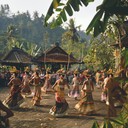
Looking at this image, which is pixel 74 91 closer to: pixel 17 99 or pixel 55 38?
pixel 17 99

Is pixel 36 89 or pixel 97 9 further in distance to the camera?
pixel 36 89

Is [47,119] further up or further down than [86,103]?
further down

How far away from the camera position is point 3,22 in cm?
13012

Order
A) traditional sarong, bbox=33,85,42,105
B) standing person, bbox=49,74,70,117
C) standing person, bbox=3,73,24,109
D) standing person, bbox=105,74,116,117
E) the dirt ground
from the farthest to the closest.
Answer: traditional sarong, bbox=33,85,42,105 < standing person, bbox=3,73,24,109 < standing person, bbox=49,74,70,117 < standing person, bbox=105,74,116,117 < the dirt ground

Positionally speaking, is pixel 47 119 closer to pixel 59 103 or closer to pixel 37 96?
pixel 59 103

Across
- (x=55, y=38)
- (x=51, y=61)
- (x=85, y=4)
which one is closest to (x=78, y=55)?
(x=51, y=61)

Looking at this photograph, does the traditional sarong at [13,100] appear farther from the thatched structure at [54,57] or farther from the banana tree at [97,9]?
the thatched structure at [54,57]

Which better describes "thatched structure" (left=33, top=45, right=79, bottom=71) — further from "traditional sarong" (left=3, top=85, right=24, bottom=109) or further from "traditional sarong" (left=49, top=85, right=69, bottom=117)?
"traditional sarong" (left=49, top=85, right=69, bottom=117)

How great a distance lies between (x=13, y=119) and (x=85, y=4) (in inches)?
394

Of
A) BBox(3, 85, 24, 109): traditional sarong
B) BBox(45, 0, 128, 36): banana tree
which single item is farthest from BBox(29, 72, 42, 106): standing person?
BBox(45, 0, 128, 36): banana tree

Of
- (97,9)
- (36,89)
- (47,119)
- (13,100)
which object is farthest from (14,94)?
(97,9)

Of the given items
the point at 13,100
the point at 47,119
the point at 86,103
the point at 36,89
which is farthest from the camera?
the point at 36,89

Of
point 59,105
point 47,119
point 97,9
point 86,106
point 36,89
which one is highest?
point 97,9

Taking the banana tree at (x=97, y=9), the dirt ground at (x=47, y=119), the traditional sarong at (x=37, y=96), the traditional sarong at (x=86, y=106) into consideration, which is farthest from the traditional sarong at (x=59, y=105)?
the banana tree at (x=97, y=9)
